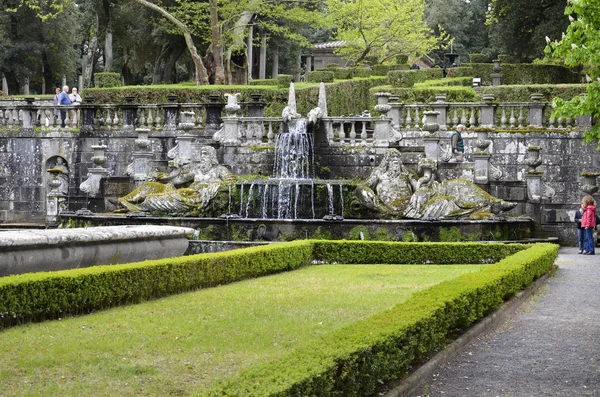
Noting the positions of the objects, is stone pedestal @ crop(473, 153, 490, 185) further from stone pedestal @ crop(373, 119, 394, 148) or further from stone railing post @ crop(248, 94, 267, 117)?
stone railing post @ crop(248, 94, 267, 117)

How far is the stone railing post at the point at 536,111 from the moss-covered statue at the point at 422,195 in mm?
5005

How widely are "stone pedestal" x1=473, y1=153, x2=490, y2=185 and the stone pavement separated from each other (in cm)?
1028

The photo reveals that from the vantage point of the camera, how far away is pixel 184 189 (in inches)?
947

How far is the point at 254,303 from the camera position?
12.6 m

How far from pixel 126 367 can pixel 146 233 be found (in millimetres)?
6948

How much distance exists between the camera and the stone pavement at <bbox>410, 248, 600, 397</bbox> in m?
8.70

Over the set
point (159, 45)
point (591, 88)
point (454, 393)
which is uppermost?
point (159, 45)

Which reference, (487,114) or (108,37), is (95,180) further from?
(108,37)

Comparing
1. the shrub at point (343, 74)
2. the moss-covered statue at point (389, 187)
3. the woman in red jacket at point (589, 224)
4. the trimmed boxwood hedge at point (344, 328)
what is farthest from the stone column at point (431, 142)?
the shrub at point (343, 74)

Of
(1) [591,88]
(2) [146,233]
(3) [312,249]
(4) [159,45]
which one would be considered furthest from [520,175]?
(4) [159,45]

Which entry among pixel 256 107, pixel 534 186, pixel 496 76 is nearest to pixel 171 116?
pixel 256 107

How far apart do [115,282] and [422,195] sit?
12.0 metres

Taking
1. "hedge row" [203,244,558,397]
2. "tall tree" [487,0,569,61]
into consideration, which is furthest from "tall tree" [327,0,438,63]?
"hedge row" [203,244,558,397]

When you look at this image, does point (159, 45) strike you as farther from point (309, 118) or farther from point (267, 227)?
point (267, 227)
